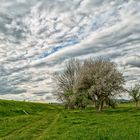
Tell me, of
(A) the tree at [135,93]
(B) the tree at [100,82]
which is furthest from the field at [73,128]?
(A) the tree at [135,93]

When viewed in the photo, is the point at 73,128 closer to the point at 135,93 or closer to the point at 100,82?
the point at 100,82

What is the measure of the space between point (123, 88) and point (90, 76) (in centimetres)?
877

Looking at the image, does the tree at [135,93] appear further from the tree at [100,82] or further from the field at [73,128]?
the field at [73,128]

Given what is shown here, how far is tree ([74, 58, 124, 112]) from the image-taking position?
73625 mm

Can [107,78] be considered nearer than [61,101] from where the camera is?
Yes

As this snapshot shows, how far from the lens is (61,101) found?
371ft

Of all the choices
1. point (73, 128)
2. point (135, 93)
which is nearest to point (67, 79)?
point (135, 93)

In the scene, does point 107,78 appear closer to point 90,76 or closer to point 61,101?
point 90,76

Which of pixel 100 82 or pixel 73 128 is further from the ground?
pixel 100 82

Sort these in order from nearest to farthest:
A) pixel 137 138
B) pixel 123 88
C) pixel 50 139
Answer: pixel 137 138, pixel 50 139, pixel 123 88

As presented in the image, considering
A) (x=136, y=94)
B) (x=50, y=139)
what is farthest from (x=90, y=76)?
(x=50, y=139)

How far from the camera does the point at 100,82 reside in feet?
242

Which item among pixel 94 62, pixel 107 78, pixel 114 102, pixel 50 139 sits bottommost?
pixel 50 139

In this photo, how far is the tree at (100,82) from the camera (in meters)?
73.6
